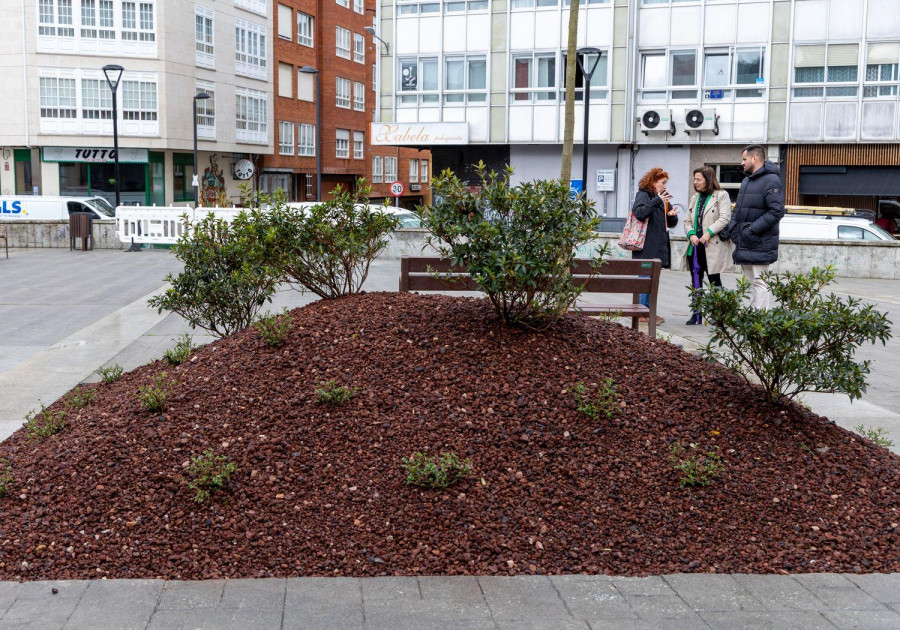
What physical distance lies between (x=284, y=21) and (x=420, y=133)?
23.1m

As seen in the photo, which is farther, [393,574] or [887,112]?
[887,112]

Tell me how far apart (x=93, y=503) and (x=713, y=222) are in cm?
855

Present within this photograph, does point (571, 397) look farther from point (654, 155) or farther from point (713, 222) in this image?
point (654, 155)

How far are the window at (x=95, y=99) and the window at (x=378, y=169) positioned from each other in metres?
25.3

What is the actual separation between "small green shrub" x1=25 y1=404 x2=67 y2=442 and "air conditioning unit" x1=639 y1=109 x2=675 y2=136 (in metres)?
32.9

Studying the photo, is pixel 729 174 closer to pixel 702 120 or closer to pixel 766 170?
pixel 702 120

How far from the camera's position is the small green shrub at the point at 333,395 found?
5496 millimetres

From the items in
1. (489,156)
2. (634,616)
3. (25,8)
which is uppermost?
(25,8)

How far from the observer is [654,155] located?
3800 centimetres

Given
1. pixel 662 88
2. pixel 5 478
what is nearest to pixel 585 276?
pixel 5 478

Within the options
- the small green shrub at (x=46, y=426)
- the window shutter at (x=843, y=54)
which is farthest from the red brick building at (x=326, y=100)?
the small green shrub at (x=46, y=426)

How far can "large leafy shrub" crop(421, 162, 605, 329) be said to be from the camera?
5.91m

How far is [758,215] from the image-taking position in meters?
10.1

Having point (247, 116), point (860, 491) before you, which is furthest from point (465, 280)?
point (247, 116)
